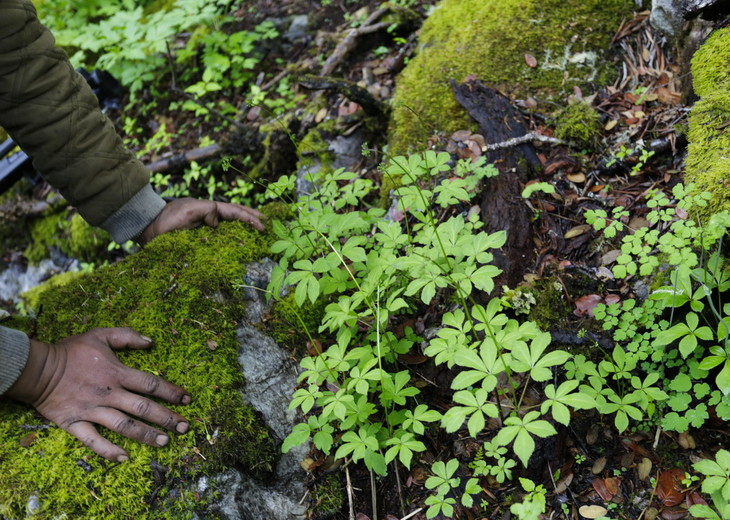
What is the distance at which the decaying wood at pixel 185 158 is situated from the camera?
5242 mm

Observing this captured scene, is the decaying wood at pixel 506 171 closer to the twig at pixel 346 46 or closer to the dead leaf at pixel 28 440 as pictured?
the twig at pixel 346 46

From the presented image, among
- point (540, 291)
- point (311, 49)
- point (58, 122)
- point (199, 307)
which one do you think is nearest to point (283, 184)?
point (199, 307)

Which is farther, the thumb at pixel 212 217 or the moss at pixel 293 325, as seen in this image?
the thumb at pixel 212 217

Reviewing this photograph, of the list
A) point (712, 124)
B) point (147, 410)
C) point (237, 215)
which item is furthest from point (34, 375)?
point (712, 124)

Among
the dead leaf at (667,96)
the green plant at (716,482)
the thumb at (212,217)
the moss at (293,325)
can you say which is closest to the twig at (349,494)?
the moss at (293,325)

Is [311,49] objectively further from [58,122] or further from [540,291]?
[540,291]

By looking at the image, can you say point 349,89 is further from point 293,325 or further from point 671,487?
point 671,487

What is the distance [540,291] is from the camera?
285 centimetres

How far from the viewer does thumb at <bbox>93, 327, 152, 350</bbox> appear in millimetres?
2682

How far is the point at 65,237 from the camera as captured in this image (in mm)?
5844

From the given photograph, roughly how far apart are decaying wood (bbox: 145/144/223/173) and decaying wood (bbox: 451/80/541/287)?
250 centimetres

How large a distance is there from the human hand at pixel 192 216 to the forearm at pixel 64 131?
0.23 feet

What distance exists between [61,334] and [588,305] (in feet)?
9.32

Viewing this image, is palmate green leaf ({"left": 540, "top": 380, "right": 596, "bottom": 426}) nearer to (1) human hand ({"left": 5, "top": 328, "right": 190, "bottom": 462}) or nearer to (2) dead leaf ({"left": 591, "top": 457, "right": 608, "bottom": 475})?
(2) dead leaf ({"left": 591, "top": 457, "right": 608, "bottom": 475})
